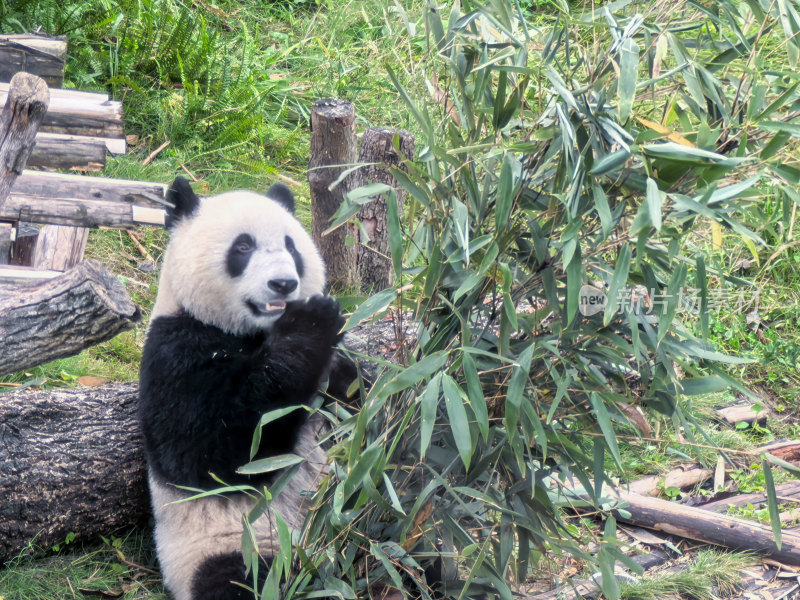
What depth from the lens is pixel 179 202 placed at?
3.04 m

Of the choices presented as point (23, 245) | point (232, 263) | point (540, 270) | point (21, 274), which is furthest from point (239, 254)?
point (23, 245)

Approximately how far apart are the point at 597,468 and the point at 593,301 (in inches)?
18.2

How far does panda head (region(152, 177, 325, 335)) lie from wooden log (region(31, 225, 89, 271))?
5.32 ft

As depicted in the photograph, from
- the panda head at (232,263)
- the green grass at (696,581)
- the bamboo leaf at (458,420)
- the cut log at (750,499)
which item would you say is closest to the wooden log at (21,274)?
the panda head at (232,263)

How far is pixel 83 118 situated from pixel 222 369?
2.26 metres

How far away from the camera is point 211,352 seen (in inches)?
111

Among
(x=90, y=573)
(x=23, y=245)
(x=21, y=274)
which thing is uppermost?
(x=21, y=274)

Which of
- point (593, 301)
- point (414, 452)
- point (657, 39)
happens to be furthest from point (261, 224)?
point (657, 39)

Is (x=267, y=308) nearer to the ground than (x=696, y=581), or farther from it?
farther from it

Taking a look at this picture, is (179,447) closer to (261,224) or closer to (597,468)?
(261,224)

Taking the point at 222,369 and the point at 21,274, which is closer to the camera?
the point at 222,369

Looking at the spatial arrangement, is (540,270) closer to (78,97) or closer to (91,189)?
(91,189)

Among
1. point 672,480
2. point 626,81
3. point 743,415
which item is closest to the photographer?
point 626,81

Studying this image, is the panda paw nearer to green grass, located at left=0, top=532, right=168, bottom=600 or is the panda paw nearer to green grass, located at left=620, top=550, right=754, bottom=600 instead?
green grass, located at left=0, top=532, right=168, bottom=600
